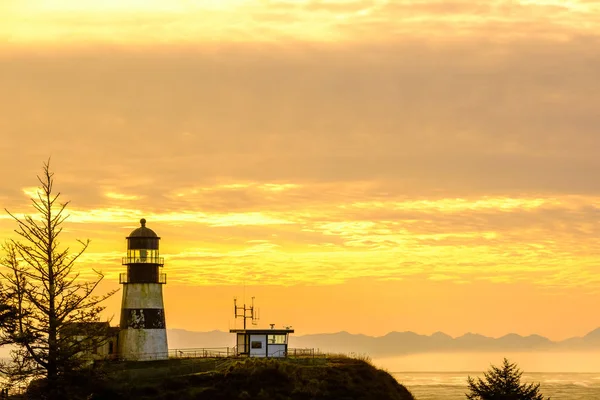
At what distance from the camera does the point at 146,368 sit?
89.4 metres

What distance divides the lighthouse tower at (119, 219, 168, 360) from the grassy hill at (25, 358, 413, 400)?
270cm

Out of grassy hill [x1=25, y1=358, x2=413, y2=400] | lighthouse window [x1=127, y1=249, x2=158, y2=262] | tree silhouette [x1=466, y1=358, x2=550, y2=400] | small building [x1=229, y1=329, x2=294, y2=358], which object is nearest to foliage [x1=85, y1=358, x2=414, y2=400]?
grassy hill [x1=25, y1=358, x2=413, y2=400]

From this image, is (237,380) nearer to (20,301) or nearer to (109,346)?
(109,346)

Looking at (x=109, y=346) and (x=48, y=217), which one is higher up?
(x=48, y=217)

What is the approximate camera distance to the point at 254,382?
280ft

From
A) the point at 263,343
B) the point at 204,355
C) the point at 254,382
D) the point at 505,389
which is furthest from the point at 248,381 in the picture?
the point at 505,389

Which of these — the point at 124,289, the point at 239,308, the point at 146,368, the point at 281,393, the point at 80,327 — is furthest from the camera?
the point at 239,308

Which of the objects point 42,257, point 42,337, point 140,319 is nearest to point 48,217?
point 42,257

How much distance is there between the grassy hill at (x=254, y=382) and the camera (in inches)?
3238

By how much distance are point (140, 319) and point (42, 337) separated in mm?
39275

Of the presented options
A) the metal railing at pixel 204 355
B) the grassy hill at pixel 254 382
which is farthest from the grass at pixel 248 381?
the metal railing at pixel 204 355

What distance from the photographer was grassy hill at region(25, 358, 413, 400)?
82250 millimetres

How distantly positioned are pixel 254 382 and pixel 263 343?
39.7 feet

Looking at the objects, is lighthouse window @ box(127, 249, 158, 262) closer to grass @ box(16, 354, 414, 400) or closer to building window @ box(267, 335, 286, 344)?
grass @ box(16, 354, 414, 400)
